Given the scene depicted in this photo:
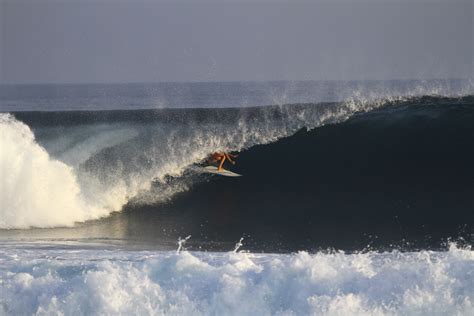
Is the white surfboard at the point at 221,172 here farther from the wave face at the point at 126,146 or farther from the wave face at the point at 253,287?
the wave face at the point at 253,287

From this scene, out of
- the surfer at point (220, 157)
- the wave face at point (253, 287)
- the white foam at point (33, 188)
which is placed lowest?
the wave face at point (253, 287)

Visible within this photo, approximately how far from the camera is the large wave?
44.9 feet

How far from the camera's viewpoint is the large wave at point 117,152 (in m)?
13.7

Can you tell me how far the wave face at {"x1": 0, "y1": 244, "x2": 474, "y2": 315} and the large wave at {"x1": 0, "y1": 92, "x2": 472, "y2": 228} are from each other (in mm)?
4986

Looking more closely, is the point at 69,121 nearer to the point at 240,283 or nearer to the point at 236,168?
the point at 236,168

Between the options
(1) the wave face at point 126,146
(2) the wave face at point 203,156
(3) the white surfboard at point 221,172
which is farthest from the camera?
(3) the white surfboard at point 221,172

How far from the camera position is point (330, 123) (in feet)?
52.1

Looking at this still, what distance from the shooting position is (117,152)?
1567 cm

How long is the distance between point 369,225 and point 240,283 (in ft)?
13.5

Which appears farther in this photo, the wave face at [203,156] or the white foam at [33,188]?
the wave face at [203,156]

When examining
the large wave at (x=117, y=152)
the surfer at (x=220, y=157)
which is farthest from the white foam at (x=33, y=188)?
the surfer at (x=220, y=157)

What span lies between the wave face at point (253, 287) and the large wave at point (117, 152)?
4.99m

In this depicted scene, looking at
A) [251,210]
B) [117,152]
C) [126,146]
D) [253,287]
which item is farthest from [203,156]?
[253,287]

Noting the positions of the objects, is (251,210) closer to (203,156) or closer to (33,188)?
(203,156)
